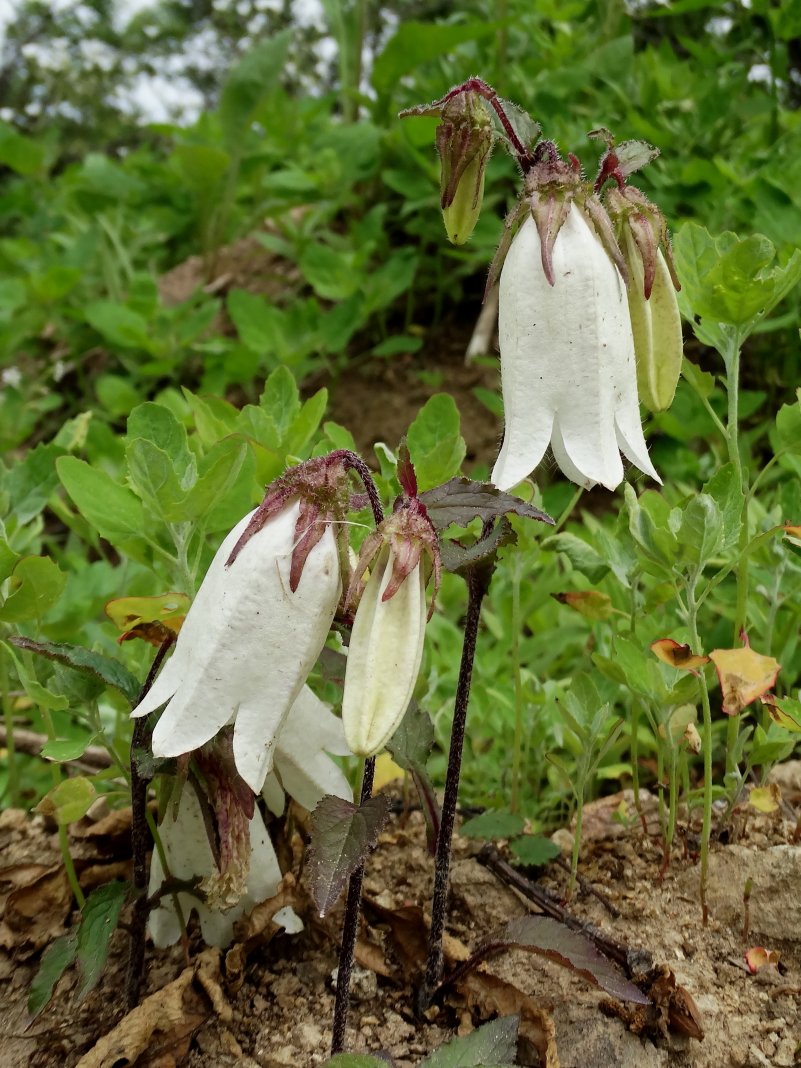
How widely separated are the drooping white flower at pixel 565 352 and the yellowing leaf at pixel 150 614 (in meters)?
0.43

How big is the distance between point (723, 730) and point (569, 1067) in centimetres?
91

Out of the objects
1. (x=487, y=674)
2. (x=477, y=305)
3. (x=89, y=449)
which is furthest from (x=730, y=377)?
(x=477, y=305)

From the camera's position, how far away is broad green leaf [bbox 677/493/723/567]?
1.13 m

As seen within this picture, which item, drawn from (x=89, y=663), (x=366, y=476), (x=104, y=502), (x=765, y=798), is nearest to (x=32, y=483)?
(x=104, y=502)

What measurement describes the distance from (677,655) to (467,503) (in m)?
0.40

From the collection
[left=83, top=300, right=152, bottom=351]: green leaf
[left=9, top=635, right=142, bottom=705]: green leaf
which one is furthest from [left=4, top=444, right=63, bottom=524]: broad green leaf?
[left=83, top=300, right=152, bottom=351]: green leaf

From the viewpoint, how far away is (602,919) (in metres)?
1.35

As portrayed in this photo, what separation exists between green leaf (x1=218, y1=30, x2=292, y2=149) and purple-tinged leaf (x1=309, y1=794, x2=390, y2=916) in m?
3.81

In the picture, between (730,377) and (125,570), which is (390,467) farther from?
(125,570)

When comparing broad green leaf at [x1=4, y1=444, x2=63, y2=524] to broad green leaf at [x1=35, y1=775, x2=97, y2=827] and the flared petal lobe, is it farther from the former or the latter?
the flared petal lobe

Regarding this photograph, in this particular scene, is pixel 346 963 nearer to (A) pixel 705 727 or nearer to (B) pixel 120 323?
(A) pixel 705 727

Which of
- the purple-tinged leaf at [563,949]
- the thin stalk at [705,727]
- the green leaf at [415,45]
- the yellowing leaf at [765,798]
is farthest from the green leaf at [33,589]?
the green leaf at [415,45]

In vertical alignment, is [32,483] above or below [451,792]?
above

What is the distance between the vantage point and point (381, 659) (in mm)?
864
